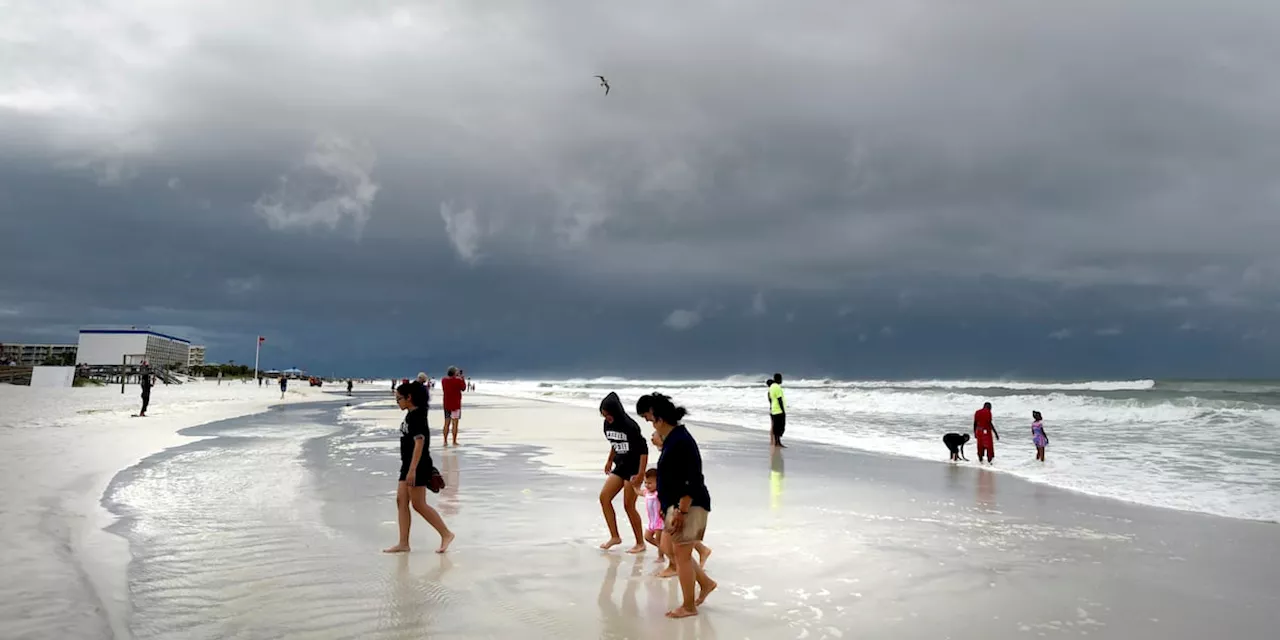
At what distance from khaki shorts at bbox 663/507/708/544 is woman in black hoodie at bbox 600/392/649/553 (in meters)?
1.51

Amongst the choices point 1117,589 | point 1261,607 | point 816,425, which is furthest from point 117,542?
point 816,425

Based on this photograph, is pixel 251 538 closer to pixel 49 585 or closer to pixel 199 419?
pixel 49 585

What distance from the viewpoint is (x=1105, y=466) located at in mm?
15812

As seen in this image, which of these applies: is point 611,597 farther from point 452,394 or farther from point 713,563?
point 452,394

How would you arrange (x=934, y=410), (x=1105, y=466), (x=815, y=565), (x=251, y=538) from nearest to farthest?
(x=815, y=565) → (x=251, y=538) → (x=1105, y=466) → (x=934, y=410)

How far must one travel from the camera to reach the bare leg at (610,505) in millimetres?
7309

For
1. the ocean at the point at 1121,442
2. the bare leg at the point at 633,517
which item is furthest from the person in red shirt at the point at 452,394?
the bare leg at the point at 633,517

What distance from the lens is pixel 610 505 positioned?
7438 millimetres

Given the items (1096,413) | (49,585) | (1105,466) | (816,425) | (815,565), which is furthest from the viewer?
(1096,413)

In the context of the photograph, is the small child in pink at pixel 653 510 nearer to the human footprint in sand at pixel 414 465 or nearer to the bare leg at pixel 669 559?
the bare leg at pixel 669 559

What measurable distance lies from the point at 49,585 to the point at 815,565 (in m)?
6.81

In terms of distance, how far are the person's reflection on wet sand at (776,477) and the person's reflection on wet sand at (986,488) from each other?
3140 mm

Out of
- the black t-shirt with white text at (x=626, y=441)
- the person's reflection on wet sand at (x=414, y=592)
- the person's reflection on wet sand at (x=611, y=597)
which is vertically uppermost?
the black t-shirt with white text at (x=626, y=441)

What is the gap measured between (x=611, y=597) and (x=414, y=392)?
2.73 metres
